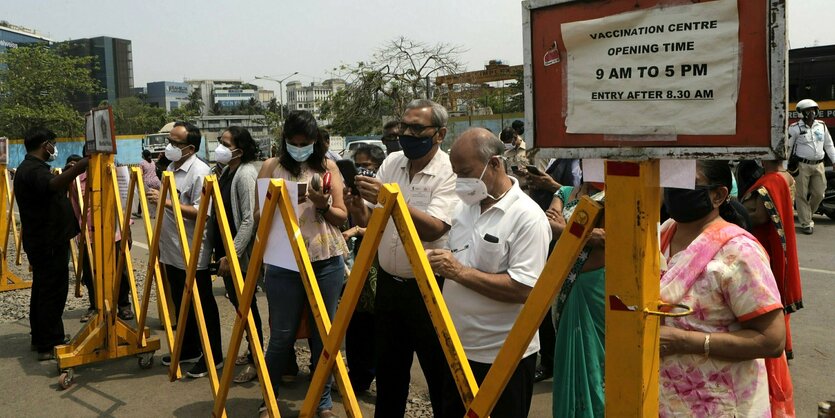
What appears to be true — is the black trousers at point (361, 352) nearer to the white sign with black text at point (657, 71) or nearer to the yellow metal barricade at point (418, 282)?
the yellow metal barricade at point (418, 282)

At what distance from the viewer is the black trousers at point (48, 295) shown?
5.74m

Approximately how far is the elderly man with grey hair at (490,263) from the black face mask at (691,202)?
608mm

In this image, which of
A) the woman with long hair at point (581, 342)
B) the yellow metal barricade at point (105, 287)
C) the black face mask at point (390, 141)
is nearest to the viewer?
the woman with long hair at point (581, 342)

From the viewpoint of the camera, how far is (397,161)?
148 inches

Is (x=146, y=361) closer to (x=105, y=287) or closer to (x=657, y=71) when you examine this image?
(x=105, y=287)

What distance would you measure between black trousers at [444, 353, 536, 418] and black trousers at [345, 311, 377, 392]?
1.85 metres

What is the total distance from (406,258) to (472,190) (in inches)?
26.5

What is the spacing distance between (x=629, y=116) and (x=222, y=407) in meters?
3.16

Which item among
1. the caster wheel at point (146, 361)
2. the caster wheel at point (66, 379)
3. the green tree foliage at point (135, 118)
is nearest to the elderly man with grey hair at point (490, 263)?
the caster wheel at point (146, 361)

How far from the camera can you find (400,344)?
3.42m

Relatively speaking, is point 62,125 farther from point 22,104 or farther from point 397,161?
point 397,161

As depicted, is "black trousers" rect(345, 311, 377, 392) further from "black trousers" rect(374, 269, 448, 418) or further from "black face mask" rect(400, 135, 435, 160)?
"black face mask" rect(400, 135, 435, 160)

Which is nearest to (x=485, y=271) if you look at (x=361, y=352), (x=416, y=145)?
(x=416, y=145)

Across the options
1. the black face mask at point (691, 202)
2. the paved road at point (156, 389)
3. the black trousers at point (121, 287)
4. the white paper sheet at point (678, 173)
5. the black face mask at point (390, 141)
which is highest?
the black face mask at point (390, 141)
